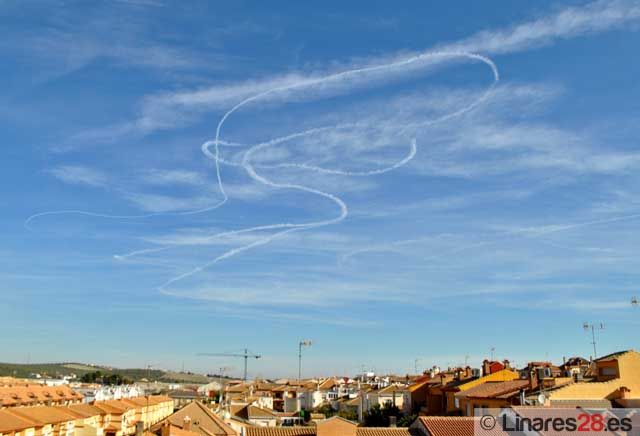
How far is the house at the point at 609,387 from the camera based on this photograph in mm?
49625

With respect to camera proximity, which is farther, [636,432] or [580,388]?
[580,388]

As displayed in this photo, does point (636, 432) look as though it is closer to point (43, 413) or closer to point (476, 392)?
point (476, 392)

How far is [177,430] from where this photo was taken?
50.5m

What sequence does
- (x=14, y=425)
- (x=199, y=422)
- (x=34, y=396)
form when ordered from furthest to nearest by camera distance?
(x=34, y=396), (x=14, y=425), (x=199, y=422)

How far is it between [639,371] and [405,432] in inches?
1038

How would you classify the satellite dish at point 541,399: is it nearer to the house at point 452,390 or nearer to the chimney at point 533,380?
the chimney at point 533,380

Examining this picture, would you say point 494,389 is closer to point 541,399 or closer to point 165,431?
point 541,399

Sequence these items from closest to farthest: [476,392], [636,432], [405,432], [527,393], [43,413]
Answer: [636,432] < [405,432] < [527,393] < [476,392] < [43,413]

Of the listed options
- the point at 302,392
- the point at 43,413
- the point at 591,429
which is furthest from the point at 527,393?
the point at 302,392

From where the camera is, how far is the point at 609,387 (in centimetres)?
5256

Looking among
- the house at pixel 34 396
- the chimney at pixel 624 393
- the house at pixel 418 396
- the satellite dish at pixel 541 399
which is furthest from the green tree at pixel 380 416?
the house at pixel 34 396

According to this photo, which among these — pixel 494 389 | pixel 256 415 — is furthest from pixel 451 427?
pixel 256 415

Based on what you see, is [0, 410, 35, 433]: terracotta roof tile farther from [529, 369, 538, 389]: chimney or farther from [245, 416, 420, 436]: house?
[529, 369, 538, 389]: chimney

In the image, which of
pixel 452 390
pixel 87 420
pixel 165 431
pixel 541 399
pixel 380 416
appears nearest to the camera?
pixel 165 431
